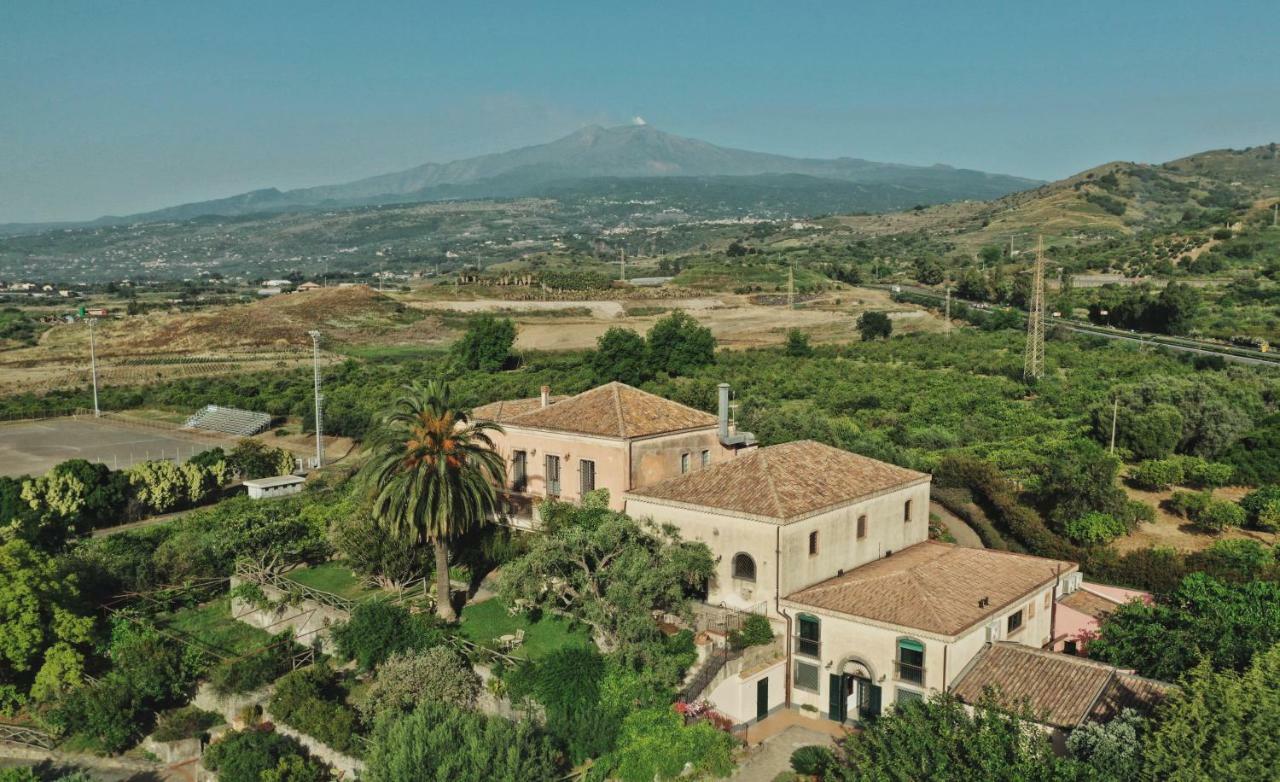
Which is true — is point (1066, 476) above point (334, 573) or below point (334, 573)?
above

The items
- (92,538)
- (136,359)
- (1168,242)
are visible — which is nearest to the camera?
(92,538)

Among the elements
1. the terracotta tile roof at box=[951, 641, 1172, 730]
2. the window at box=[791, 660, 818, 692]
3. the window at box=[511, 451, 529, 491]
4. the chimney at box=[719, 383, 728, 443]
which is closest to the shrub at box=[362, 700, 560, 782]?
the window at box=[791, 660, 818, 692]

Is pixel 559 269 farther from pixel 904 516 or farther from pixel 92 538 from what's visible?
pixel 904 516

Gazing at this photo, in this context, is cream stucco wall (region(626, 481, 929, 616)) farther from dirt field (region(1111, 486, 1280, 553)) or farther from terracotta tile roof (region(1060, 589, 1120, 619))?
dirt field (region(1111, 486, 1280, 553))

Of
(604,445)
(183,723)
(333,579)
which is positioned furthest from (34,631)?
(604,445)

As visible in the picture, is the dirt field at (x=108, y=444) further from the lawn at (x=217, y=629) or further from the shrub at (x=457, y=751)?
the shrub at (x=457, y=751)

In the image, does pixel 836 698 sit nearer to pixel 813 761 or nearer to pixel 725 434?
pixel 813 761

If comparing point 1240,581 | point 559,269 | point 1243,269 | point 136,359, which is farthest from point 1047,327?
point 559,269

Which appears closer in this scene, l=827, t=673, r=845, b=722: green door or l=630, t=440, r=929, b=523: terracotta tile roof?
l=827, t=673, r=845, b=722: green door
